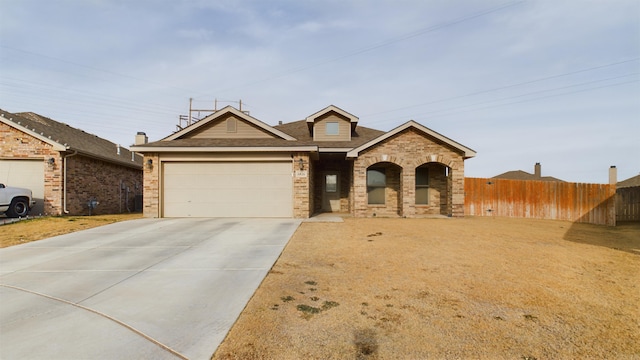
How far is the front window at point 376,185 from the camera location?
16000 mm

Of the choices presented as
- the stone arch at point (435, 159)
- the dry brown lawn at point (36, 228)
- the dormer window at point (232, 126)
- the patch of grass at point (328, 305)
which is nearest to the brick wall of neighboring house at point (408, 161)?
the stone arch at point (435, 159)

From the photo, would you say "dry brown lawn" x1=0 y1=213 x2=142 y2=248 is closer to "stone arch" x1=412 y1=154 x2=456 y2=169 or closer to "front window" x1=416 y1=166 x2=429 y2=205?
"stone arch" x1=412 y1=154 x2=456 y2=169

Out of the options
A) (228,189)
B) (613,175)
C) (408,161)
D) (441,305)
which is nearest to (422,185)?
(408,161)

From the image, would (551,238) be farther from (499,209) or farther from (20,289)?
(20,289)

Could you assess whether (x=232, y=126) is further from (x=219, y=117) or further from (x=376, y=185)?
(x=376, y=185)

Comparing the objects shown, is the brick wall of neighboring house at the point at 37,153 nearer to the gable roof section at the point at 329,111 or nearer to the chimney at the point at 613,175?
the gable roof section at the point at 329,111

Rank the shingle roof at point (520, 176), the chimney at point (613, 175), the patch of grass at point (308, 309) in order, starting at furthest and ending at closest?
the shingle roof at point (520, 176)
the chimney at point (613, 175)
the patch of grass at point (308, 309)

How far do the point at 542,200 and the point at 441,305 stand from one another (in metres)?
17.0

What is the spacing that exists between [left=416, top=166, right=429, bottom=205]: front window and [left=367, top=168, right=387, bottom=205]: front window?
5.78 ft

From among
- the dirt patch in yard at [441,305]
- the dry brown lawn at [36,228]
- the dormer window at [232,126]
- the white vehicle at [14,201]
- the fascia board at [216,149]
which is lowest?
the dirt patch in yard at [441,305]

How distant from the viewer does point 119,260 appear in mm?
6754

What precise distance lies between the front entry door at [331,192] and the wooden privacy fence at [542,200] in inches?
305

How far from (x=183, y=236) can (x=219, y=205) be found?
176 inches

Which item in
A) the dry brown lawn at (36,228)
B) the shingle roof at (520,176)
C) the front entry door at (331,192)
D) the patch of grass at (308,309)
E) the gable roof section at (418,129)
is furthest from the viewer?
the shingle roof at (520,176)
